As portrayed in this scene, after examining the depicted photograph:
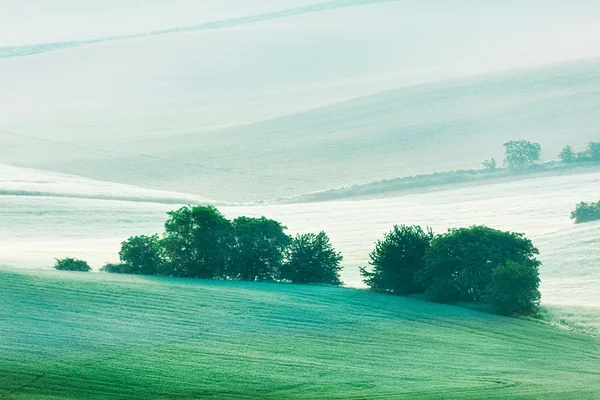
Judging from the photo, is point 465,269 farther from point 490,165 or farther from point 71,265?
point 490,165

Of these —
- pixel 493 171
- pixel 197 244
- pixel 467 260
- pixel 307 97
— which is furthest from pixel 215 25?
pixel 467 260

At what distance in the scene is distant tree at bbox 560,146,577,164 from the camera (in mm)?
69938

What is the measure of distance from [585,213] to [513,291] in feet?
61.6

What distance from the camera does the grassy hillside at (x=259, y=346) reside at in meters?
21.1

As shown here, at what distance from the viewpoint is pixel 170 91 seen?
11075 cm

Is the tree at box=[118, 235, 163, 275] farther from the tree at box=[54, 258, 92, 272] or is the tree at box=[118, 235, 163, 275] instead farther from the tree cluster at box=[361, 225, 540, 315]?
the tree cluster at box=[361, 225, 540, 315]

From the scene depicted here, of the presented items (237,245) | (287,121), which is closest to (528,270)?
(237,245)

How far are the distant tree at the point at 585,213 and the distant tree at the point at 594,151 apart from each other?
23444 mm

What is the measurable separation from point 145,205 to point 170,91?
55660mm

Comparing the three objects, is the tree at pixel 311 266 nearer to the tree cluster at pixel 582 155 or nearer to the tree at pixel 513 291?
the tree at pixel 513 291

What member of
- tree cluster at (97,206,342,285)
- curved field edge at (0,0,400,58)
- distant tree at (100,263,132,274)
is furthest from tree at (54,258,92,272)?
curved field edge at (0,0,400,58)

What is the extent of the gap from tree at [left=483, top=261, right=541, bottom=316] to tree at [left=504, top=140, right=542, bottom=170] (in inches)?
1588

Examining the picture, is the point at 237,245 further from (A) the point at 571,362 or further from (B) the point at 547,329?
(A) the point at 571,362

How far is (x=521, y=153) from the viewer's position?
71.1 meters
